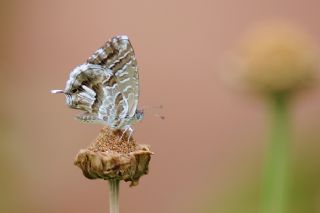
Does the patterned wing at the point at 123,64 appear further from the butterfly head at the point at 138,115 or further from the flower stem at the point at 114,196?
the flower stem at the point at 114,196

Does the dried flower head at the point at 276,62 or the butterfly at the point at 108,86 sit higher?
the dried flower head at the point at 276,62

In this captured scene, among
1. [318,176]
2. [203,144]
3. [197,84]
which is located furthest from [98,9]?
[318,176]

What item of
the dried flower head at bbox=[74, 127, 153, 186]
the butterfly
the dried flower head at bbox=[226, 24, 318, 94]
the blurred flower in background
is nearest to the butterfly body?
the butterfly

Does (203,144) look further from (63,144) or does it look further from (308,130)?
(308,130)

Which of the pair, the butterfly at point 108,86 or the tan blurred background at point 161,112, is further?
the tan blurred background at point 161,112

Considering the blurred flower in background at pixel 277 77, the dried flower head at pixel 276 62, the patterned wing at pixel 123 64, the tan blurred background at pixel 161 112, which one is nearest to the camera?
the patterned wing at pixel 123 64

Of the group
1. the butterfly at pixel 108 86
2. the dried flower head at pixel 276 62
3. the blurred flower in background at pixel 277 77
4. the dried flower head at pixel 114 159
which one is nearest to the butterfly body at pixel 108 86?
the butterfly at pixel 108 86

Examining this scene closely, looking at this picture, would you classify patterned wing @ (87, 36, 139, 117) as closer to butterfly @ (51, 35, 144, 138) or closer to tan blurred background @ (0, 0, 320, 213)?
butterfly @ (51, 35, 144, 138)

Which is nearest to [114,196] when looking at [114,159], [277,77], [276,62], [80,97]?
[114,159]
